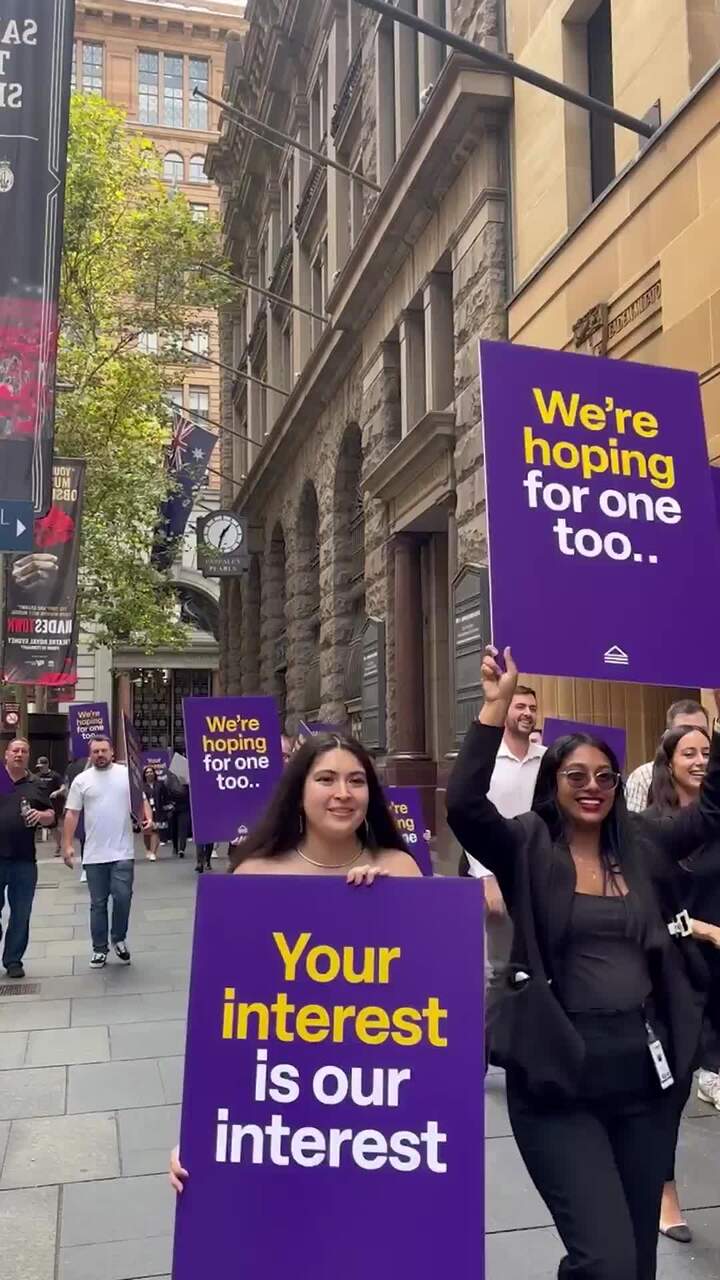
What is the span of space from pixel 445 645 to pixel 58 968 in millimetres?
8357

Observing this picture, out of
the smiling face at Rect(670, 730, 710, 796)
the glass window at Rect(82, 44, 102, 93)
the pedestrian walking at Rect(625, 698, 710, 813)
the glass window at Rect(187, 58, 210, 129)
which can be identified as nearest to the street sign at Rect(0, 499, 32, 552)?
the pedestrian walking at Rect(625, 698, 710, 813)

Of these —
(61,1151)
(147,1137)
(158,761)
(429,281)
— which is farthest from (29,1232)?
(158,761)

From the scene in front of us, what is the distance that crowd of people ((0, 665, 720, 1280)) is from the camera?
2900 mm

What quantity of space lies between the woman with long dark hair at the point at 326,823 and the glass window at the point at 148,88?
5668 centimetres

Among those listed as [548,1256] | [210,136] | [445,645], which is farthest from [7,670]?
[210,136]

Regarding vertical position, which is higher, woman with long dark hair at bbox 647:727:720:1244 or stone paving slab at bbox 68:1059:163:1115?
woman with long dark hair at bbox 647:727:720:1244

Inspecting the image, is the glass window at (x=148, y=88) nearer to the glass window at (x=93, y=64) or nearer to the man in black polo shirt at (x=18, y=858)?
the glass window at (x=93, y=64)

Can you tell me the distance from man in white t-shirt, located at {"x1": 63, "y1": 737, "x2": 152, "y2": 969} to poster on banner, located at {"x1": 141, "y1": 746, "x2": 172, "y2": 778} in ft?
39.3

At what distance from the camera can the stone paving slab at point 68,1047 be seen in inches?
287

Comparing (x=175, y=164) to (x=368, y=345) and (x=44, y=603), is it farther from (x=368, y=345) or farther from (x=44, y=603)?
(x=44, y=603)

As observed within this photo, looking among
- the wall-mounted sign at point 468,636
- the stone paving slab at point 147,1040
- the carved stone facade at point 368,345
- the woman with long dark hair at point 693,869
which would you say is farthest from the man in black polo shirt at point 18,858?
the woman with long dark hair at point 693,869

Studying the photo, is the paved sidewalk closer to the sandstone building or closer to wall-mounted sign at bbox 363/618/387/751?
the sandstone building

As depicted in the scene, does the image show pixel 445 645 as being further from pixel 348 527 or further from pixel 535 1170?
pixel 535 1170

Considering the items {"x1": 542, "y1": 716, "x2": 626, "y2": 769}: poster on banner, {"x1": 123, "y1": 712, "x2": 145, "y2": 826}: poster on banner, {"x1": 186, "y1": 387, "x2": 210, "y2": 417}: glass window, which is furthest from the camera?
{"x1": 186, "y1": 387, "x2": 210, "y2": 417}: glass window
